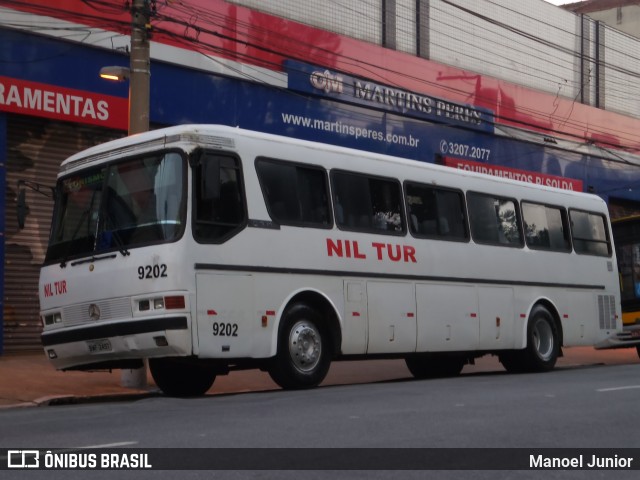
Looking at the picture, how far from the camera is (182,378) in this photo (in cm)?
1427

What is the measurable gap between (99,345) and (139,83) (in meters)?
4.31

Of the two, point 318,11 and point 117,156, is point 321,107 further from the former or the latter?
point 117,156

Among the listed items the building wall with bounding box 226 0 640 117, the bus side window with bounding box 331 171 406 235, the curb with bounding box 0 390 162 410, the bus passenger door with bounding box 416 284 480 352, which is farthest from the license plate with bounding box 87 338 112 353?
the building wall with bounding box 226 0 640 117

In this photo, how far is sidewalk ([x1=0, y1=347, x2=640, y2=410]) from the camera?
14328mm

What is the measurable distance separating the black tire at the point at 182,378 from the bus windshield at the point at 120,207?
1958 mm

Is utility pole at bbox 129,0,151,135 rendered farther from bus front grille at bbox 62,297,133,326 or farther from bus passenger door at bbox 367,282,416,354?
bus passenger door at bbox 367,282,416,354

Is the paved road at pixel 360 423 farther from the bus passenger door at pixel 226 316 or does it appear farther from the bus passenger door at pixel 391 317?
the bus passenger door at pixel 391 317

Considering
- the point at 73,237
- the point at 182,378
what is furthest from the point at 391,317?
the point at 73,237

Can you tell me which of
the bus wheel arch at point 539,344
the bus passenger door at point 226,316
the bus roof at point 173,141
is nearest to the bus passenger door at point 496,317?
the bus wheel arch at point 539,344

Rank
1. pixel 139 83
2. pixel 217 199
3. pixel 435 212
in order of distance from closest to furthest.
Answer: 1. pixel 217 199
2. pixel 139 83
3. pixel 435 212

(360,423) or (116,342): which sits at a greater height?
(116,342)

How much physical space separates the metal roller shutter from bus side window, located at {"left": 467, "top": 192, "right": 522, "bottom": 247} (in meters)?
7.62

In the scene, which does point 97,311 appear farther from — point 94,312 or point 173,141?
point 173,141

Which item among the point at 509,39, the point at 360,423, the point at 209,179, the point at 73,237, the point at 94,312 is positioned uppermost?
the point at 509,39
